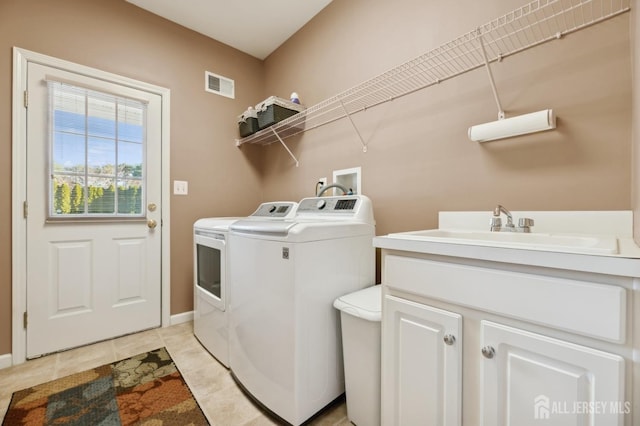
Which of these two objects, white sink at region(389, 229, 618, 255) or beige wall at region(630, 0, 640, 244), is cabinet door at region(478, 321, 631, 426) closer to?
white sink at region(389, 229, 618, 255)

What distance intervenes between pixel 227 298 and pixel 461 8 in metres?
2.02

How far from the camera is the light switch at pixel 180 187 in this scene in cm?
235

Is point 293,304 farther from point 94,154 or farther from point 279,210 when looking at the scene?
point 94,154

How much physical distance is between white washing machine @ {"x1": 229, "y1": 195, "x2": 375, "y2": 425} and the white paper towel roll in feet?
2.22

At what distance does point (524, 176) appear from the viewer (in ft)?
3.94

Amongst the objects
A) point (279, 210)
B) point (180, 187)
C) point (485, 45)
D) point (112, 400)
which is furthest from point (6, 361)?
point (485, 45)

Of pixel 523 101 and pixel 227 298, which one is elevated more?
pixel 523 101

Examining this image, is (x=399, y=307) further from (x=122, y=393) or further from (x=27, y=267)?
(x=27, y=267)

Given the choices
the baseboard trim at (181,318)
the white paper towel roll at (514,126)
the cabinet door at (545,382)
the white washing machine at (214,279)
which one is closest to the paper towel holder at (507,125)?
the white paper towel roll at (514,126)

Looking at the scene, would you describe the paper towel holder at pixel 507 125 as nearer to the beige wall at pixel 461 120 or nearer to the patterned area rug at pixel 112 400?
the beige wall at pixel 461 120

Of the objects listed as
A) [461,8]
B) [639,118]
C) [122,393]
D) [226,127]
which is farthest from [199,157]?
[639,118]

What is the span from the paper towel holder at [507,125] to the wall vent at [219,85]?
2.21m

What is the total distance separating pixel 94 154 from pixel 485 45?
8.47ft

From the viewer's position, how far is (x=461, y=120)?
4.58 feet
